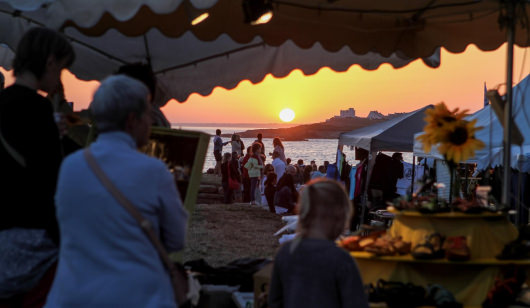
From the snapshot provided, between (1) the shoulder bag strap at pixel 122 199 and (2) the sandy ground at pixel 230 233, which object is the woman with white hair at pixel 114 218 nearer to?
(1) the shoulder bag strap at pixel 122 199

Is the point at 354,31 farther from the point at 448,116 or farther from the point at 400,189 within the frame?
the point at 400,189

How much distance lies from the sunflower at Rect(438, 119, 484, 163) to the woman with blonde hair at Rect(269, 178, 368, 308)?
1.83 metres

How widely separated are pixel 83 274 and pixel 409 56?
462 cm

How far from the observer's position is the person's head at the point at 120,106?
88.7 inches

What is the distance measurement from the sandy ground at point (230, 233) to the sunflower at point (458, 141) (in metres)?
5.42

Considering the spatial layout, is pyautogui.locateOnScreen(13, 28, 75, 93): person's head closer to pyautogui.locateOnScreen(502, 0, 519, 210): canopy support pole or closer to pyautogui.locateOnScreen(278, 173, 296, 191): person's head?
pyautogui.locateOnScreen(502, 0, 519, 210): canopy support pole

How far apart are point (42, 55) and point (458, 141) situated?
303 centimetres

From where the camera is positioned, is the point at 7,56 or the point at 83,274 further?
the point at 7,56

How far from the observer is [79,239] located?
219 cm

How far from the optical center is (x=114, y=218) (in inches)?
85.0

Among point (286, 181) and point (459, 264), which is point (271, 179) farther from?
point (459, 264)

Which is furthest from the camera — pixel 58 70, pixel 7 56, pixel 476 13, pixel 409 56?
pixel 7 56

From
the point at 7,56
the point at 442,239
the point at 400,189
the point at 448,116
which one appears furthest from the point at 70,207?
the point at 400,189

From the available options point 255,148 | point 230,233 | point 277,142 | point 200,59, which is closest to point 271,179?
point 277,142
